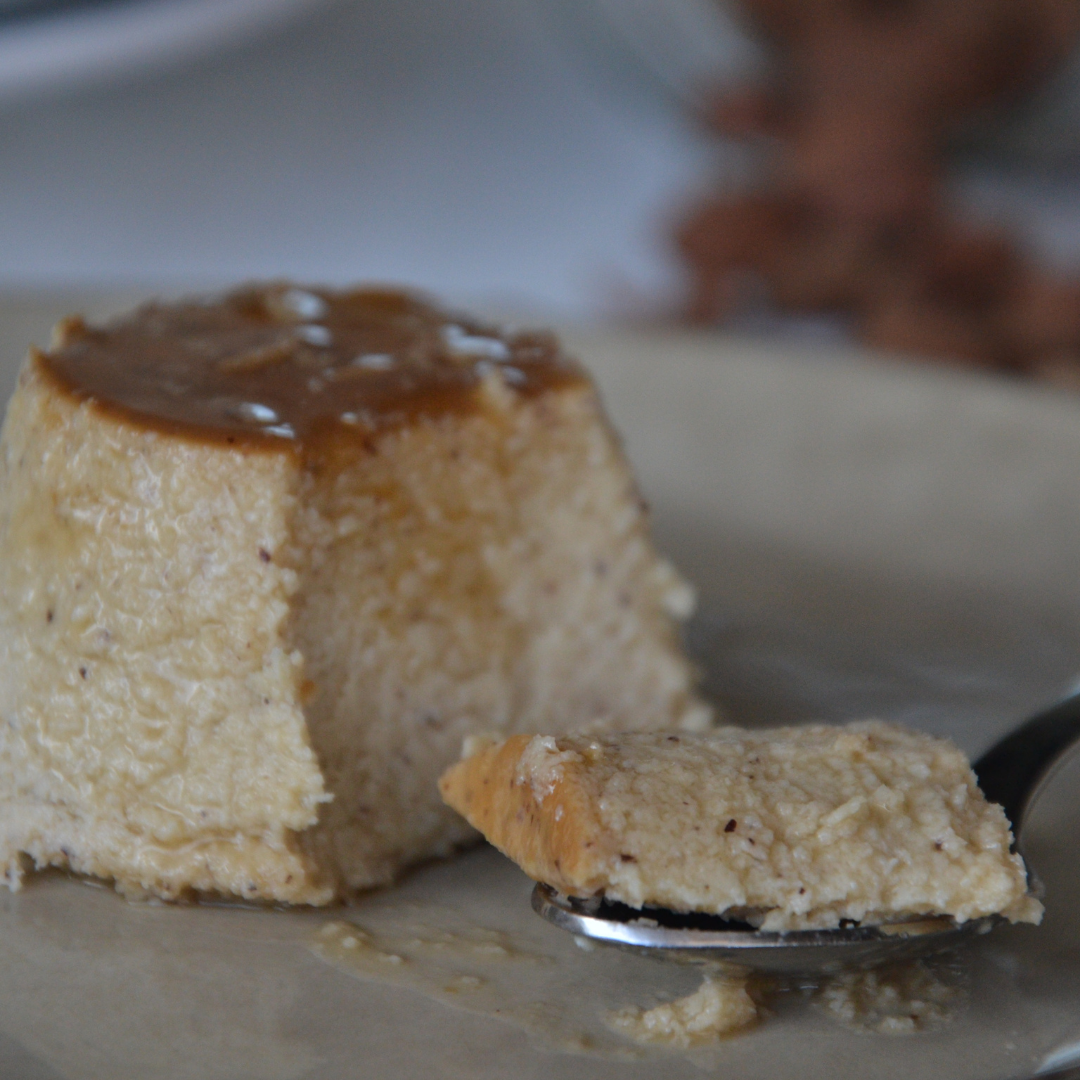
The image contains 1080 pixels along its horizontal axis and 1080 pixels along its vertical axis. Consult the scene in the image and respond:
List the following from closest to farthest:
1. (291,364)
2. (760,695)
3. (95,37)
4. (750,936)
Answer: (750,936) < (291,364) < (760,695) < (95,37)

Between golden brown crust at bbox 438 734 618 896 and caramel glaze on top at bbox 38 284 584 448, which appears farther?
caramel glaze on top at bbox 38 284 584 448

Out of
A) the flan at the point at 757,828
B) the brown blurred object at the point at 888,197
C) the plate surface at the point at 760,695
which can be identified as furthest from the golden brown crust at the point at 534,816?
the brown blurred object at the point at 888,197

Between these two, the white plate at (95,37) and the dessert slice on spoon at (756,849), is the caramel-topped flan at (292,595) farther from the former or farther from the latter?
the white plate at (95,37)

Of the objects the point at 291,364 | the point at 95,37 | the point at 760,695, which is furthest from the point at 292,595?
the point at 95,37

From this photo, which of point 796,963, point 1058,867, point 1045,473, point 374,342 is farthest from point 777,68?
point 796,963

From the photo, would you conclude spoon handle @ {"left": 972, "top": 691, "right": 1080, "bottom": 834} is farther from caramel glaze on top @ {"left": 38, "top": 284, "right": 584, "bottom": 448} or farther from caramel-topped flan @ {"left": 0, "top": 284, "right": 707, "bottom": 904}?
caramel glaze on top @ {"left": 38, "top": 284, "right": 584, "bottom": 448}

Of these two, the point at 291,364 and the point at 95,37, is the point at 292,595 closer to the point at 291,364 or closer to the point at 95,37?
the point at 291,364

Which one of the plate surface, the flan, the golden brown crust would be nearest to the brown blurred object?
the plate surface

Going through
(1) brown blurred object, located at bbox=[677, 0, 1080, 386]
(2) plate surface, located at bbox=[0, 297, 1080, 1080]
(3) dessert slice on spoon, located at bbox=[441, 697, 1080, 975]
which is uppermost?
(1) brown blurred object, located at bbox=[677, 0, 1080, 386]

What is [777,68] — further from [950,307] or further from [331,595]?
[331,595]
